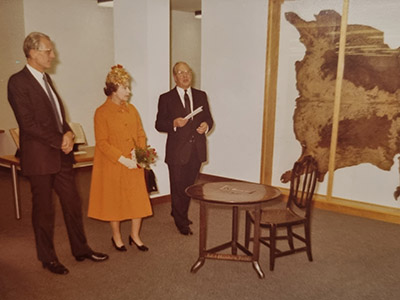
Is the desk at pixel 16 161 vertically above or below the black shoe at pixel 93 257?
above

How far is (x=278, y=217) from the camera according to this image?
3.30m

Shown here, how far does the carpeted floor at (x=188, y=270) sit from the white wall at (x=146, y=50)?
1.41 metres

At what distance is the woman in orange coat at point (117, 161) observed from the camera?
3.29 m

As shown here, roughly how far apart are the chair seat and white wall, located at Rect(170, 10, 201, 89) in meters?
4.87

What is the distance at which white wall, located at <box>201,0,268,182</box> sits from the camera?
5438 mm

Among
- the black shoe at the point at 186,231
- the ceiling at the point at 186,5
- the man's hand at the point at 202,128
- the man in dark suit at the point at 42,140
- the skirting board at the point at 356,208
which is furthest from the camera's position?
the ceiling at the point at 186,5

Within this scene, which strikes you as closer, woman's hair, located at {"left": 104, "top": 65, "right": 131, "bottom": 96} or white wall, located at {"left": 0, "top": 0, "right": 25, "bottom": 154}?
woman's hair, located at {"left": 104, "top": 65, "right": 131, "bottom": 96}

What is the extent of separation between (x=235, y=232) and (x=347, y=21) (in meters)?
2.86

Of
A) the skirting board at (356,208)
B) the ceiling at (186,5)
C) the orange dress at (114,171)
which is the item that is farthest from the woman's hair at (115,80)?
the ceiling at (186,5)

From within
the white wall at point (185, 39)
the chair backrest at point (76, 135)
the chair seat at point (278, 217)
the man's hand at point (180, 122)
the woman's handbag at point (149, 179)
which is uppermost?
the white wall at point (185, 39)

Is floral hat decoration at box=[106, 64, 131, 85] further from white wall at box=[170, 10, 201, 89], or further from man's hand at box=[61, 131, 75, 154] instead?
white wall at box=[170, 10, 201, 89]

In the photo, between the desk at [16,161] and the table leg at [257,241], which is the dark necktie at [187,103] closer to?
the desk at [16,161]

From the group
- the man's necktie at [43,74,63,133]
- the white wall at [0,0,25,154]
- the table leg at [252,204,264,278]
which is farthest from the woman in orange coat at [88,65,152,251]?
the white wall at [0,0,25,154]

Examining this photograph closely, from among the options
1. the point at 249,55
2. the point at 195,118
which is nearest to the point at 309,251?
the point at 195,118
